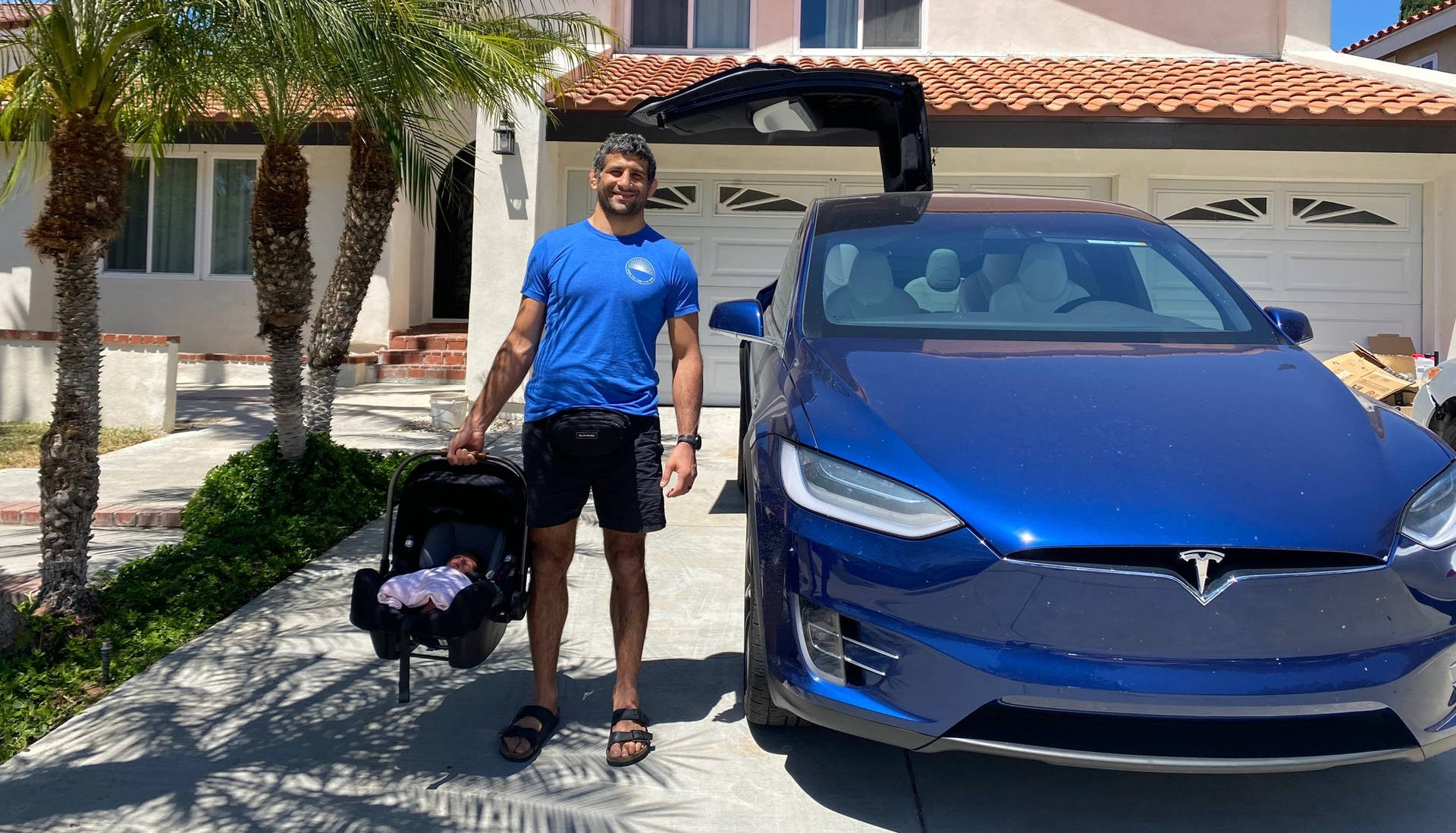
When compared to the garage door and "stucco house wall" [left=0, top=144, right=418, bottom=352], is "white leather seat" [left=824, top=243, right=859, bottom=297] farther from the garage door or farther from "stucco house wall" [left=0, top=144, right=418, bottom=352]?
"stucco house wall" [left=0, top=144, right=418, bottom=352]

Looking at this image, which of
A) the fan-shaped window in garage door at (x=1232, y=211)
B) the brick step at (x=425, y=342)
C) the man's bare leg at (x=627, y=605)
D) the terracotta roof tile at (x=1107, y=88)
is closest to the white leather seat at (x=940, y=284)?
the man's bare leg at (x=627, y=605)

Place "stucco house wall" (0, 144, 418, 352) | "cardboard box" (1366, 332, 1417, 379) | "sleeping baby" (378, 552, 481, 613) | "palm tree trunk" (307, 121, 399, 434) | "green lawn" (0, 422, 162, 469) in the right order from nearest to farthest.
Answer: "sleeping baby" (378, 552, 481, 613), "palm tree trunk" (307, 121, 399, 434), "green lawn" (0, 422, 162, 469), "cardboard box" (1366, 332, 1417, 379), "stucco house wall" (0, 144, 418, 352)

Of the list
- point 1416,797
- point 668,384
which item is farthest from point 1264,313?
point 668,384

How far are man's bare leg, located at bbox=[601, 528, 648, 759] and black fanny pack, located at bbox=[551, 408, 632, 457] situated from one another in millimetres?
295

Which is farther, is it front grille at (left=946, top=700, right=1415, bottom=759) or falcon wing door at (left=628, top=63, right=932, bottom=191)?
falcon wing door at (left=628, top=63, right=932, bottom=191)

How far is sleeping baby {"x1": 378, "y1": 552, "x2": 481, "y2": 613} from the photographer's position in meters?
3.34

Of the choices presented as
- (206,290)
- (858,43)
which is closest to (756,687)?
(858,43)

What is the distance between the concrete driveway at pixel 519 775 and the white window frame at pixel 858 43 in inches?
398

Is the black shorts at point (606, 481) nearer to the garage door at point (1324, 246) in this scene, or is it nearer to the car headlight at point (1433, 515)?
the car headlight at point (1433, 515)

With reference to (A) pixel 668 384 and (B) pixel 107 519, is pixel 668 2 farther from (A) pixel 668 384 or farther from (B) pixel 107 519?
(B) pixel 107 519

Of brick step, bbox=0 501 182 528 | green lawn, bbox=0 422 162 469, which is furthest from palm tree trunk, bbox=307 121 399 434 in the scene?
green lawn, bbox=0 422 162 469

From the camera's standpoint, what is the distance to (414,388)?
1285 cm

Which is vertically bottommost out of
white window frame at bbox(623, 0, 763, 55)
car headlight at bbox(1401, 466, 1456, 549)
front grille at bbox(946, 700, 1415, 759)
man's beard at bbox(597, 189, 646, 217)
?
front grille at bbox(946, 700, 1415, 759)

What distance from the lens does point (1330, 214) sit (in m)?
11.1
